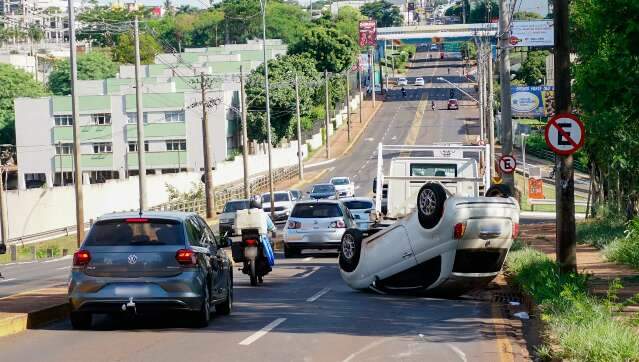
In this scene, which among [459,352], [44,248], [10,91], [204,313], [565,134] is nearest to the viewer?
[459,352]

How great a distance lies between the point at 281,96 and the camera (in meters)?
108

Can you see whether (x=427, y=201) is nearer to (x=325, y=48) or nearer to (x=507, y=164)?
(x=507, y=164)

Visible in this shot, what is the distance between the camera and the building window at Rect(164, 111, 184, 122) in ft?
324

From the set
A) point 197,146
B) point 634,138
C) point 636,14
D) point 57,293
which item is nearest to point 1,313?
point 57,293

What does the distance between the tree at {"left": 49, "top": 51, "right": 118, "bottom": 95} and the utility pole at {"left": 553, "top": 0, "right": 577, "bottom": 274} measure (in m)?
123

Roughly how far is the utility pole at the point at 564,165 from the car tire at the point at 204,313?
644 centimetres

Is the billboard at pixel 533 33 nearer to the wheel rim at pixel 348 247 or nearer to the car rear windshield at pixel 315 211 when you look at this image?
the car rear windshield at pixel 315 211

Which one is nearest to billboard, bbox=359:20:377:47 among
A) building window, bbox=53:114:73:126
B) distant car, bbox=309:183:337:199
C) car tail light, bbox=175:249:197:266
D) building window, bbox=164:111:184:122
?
building window, bbox=164:111:184:122

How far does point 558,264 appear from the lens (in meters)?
19.8

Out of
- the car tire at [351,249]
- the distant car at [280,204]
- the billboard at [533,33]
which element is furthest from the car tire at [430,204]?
the billboard at [533,33]

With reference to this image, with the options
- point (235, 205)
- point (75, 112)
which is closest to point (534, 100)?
point (235, 205)

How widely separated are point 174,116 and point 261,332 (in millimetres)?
85027

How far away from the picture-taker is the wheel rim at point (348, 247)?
2170cm

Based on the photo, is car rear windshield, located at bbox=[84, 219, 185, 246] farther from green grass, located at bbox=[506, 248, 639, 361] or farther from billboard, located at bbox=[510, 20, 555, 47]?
billboard, located at bbox=[510, 20, 555, 47]
